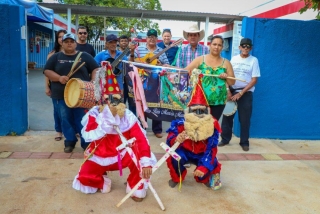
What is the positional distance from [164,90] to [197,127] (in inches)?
64.1

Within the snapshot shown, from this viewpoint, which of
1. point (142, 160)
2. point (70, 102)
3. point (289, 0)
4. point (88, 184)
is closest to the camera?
point (142, 160)

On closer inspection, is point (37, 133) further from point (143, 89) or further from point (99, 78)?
point (99, 78)

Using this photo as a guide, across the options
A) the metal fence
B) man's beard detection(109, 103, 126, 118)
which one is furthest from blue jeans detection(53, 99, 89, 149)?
the metal fence

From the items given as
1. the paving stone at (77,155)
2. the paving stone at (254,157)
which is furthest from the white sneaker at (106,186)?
the paving stone at (254,157)

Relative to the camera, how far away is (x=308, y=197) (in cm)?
361

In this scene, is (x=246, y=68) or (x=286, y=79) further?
(x=286, y=79)

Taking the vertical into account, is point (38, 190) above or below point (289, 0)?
below

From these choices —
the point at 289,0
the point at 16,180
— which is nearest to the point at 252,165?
the point at 16,180

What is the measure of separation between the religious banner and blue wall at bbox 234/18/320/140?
1.61 metres

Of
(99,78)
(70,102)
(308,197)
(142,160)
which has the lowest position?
(308,197)

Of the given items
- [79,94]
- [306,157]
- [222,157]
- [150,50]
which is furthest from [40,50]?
[306,157]

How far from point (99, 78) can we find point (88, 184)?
44.4 inches

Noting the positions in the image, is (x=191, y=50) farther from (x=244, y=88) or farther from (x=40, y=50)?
(x=40, y=50)

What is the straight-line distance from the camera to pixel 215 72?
4.35 metres
